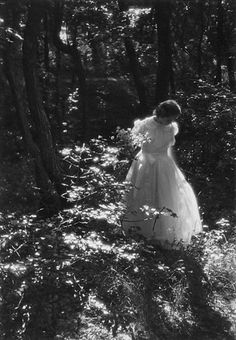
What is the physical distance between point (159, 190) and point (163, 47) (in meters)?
5.06

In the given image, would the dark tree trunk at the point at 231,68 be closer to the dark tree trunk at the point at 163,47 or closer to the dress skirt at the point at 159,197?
the dark tree trunk at the point at 163,47

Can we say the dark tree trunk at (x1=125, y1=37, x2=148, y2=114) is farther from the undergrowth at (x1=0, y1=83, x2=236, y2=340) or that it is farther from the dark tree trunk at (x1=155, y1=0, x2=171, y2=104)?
the undergrowth at (x1=0, y1=83, x2=236, y2=340)

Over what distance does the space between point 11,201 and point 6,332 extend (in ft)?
13.3

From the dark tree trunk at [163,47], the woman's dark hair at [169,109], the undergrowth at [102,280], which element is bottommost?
the undergrowth at [102,280]

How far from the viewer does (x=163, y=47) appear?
9.63m

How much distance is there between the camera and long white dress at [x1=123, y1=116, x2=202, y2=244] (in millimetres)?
5250

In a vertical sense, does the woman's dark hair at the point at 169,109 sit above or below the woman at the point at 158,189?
above

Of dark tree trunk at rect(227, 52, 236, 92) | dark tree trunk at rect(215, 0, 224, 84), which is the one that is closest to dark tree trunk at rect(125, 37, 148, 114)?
dark tree trunk at rect(227, 52, 236, 92)

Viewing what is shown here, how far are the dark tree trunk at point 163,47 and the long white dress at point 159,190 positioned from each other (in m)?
4.52

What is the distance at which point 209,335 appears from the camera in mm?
3809

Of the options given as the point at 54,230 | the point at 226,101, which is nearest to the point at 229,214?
the point at 226,101

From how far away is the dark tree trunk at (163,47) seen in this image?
9.45m

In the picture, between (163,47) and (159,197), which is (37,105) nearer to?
(159,197)

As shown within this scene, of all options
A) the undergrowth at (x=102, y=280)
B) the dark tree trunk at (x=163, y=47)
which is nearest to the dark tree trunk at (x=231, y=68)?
the dark tree trunk at (x=163, y=47)
